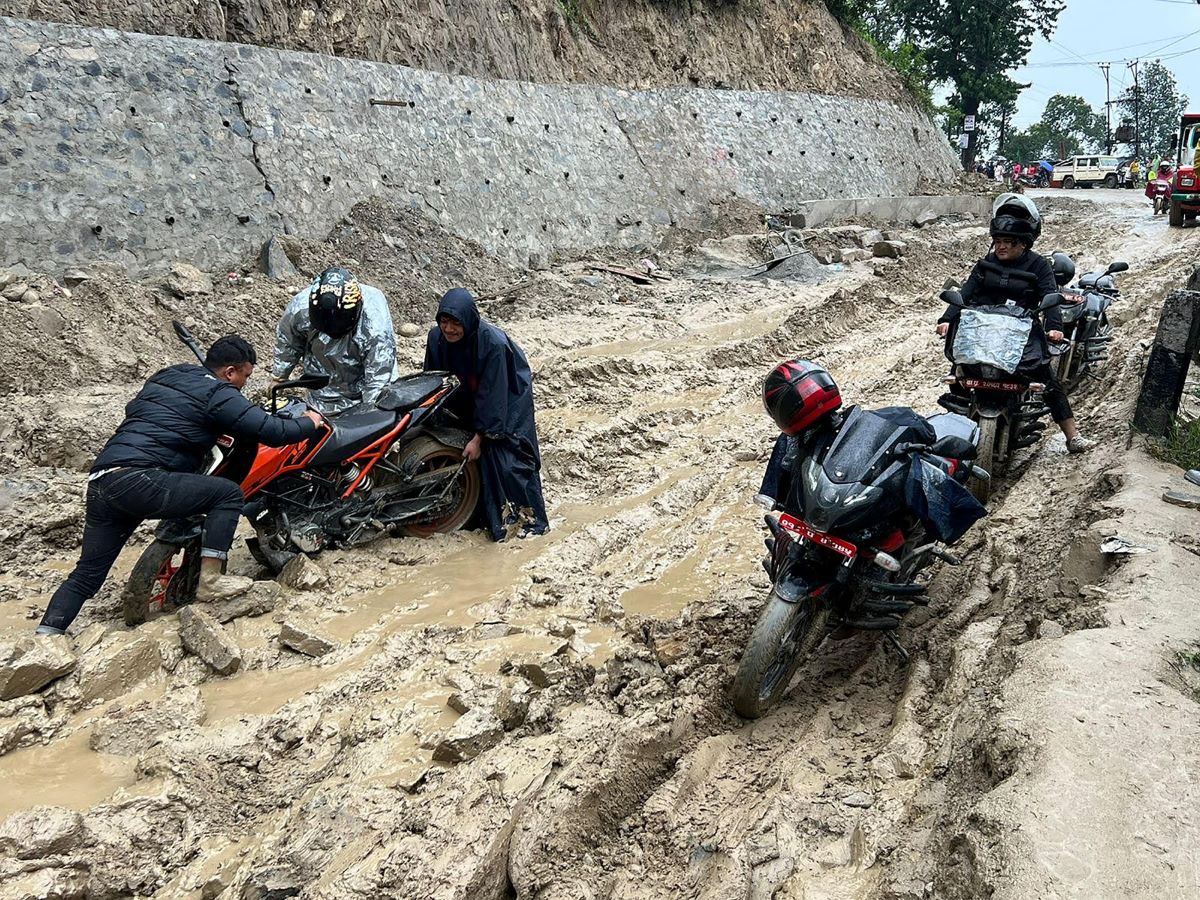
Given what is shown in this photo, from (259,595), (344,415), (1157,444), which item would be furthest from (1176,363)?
(259,595)

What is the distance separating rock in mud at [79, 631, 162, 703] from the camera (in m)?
3.83

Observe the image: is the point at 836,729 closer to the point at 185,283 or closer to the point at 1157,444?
the point at 1157,444

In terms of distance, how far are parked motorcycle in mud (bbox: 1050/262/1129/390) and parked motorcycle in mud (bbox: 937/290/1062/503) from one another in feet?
5.65

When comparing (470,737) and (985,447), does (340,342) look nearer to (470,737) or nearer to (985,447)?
(470,737)

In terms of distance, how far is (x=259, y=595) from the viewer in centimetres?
457

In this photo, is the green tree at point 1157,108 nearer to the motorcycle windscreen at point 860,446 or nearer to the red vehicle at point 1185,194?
the red vehicle at point 1185,194

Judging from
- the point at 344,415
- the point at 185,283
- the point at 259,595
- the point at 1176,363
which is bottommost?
the point at 259,595

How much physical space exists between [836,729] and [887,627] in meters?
0.53

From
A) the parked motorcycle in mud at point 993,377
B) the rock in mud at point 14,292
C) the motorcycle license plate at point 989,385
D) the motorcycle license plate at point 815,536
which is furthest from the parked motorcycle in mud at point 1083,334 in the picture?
the rock in mud at point 14,292

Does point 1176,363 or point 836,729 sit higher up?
point 1176,363

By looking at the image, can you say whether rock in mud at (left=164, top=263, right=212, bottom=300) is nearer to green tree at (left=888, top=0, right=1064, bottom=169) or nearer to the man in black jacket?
the man in black jacket

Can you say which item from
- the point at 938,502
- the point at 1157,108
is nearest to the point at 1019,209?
the point at 938,502

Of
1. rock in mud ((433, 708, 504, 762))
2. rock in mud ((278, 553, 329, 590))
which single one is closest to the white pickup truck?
rock in mud ((278, 553, 329, 590))

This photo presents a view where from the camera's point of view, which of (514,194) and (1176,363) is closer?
(1176,363)
